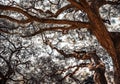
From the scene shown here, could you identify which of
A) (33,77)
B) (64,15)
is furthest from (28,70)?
(64,15)

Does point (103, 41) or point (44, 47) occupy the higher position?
point (103, 41)

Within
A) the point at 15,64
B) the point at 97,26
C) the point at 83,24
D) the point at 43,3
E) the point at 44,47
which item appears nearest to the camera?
the point at 97,26

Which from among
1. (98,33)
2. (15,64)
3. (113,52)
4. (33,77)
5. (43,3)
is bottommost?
(33,77)

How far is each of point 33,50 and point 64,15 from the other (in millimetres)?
3339

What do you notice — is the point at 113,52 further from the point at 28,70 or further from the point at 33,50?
the point at 28,70

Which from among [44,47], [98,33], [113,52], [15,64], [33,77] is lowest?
[33,77]

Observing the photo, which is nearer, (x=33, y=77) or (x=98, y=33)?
(x=98, y=33)

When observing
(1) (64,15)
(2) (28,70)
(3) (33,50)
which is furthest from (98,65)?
(2) (28,70)

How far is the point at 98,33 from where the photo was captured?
6.43 metres

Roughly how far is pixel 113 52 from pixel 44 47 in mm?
6052

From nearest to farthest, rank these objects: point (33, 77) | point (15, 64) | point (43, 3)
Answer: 1. point (43, 3)
2. point (15, 64)
3. point (33, 77)

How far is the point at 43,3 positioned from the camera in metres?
10.1

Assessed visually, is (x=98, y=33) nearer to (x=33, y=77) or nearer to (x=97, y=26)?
(x=97, y=26)

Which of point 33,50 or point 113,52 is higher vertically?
point 113,52
